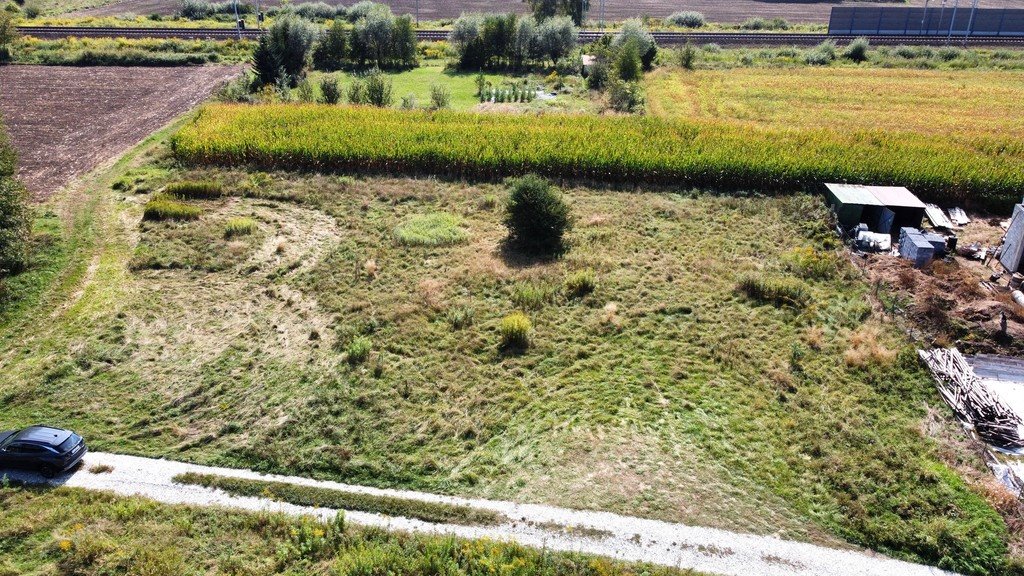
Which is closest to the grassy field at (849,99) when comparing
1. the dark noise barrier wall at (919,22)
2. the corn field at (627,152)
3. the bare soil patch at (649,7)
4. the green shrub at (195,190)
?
the corn field at (627,152)

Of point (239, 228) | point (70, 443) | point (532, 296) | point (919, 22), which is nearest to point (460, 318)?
point (532, 296)

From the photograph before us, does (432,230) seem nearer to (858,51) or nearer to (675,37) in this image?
(675,37)

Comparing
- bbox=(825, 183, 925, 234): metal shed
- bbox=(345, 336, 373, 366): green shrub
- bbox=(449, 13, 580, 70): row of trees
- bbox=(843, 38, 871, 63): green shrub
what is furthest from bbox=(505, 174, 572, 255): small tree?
bbox=(843, 38, 871, 63): green shrub

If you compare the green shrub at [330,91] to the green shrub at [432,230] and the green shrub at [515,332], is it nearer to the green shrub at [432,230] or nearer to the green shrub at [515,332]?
the green shrub at [432,230]

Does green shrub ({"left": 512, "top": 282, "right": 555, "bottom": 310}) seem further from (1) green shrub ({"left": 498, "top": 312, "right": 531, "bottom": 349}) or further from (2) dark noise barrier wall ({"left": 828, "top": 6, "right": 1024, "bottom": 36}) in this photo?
(2) dark noise barrier wall ({"left": 828, "top": 6, "right": 1024, "bottom": 36})

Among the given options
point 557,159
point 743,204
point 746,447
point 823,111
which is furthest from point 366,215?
point 823,111

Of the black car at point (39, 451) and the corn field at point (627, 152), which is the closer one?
the black car at point (39, 451)
